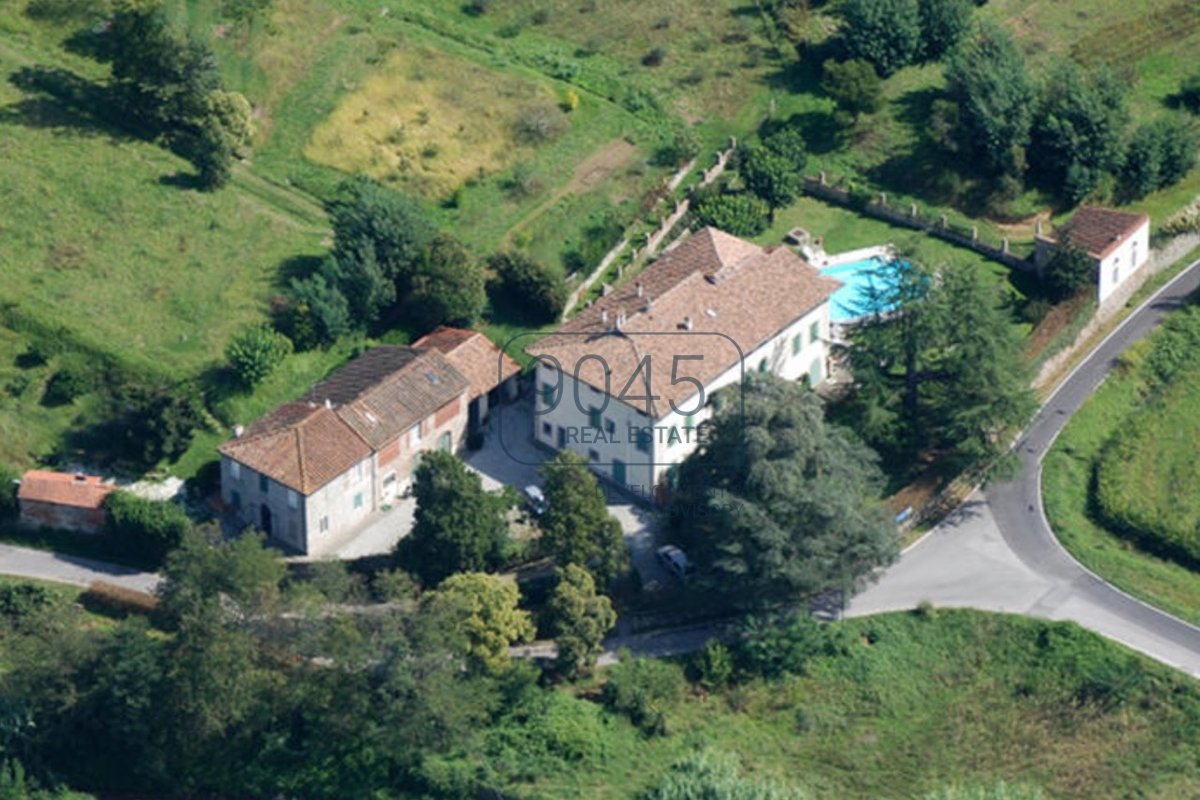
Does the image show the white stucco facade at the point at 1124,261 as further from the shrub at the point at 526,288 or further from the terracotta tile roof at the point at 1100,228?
the shrub at the point at 526,288

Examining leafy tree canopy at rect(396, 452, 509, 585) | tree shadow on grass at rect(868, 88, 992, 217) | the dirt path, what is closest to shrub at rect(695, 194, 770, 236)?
the dirt path

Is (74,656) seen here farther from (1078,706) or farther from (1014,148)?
(1014,148)

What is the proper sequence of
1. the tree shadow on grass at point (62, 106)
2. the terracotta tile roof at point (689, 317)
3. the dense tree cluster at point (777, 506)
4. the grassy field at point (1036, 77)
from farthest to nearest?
the grassy field at point (1036, 77)
the tree shadow on grass at point (62, 106)
the terracotta tile roof at point (689, 317)
the dense tree cluster at point (777, 506)

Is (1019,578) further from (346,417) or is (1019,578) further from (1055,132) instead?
(346,417)

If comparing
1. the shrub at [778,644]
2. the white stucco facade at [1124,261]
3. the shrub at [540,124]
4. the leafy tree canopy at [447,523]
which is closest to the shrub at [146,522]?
the leafy tree canopy at [447,523]

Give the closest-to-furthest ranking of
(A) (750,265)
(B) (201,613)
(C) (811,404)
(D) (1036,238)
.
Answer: (B) (201,613) < (C) (811,404) < (A) (750,265) < (D) (1036,238)

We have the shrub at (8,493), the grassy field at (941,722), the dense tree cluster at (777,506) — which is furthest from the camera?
the shrub at (8,493)

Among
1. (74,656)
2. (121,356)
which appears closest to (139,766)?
(74,656)
